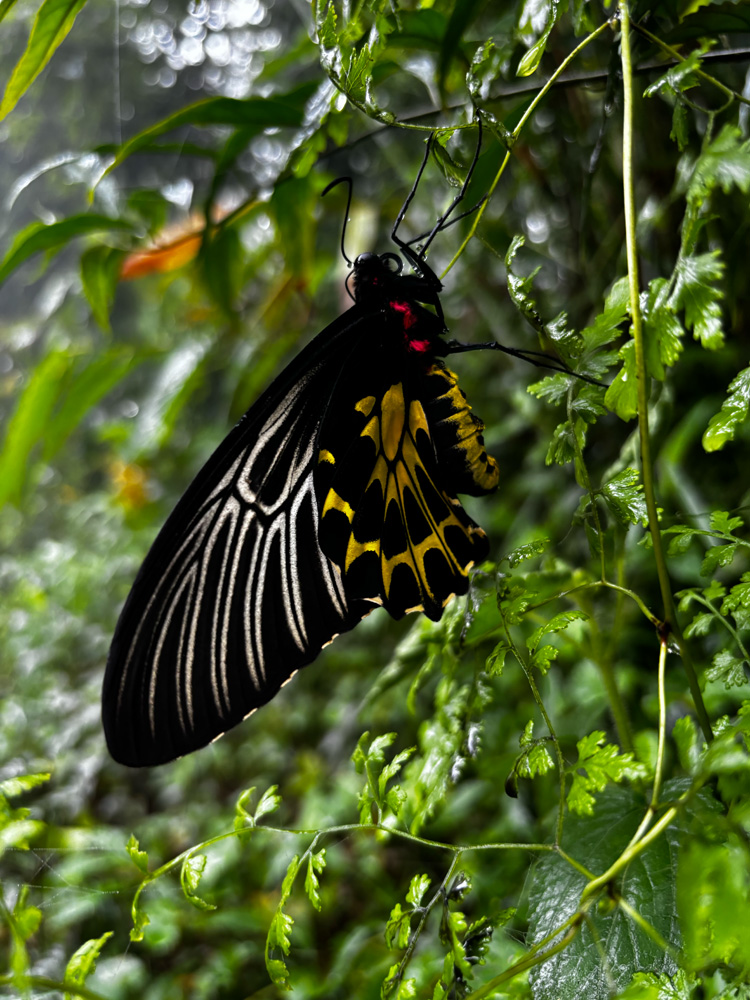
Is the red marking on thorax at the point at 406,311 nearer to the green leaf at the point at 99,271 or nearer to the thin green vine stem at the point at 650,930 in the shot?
the thin green vine stem at the point at 650,930

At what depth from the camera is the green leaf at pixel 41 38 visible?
732mm

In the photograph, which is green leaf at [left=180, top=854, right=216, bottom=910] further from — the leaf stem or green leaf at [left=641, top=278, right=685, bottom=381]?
the leaf stem

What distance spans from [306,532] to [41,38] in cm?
58

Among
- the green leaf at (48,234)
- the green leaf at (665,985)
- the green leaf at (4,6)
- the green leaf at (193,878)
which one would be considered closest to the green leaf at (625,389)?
the green leaf at (665,985)

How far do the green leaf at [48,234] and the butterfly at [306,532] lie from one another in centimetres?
48

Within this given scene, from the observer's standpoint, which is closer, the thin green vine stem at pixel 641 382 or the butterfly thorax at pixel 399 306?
the thin green vine stem at pixel 641 382

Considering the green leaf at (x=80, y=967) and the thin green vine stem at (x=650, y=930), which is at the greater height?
the green leaf at (x=80, y=967)

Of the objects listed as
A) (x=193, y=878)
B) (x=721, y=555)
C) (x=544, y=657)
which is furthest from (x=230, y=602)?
(x=721, y=555)

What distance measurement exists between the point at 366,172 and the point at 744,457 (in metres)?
1.53

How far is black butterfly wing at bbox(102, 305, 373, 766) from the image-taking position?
826 mm

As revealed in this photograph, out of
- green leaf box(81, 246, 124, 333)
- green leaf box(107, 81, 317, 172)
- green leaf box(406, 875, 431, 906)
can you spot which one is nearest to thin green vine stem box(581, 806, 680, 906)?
green leaf box(406, 875, 431, 906)

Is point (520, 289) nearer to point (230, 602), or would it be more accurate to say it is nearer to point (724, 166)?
point (724, 166)

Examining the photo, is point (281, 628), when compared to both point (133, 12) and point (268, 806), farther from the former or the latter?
point (133, 12)

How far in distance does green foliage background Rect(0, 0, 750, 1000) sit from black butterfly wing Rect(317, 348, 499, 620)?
2.4 inches
